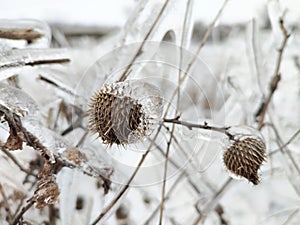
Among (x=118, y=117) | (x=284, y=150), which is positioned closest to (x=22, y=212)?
(x=118, y=117)

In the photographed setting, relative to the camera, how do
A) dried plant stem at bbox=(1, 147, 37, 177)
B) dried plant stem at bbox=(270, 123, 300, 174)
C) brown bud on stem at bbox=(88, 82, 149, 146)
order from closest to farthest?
brown bud on stem at bbox=(88, 82, 149, 146)
dried plant stem at bbox=(1, 147, 37, 177)
dried plant stem at bbox=(270, 123, 300, 174)

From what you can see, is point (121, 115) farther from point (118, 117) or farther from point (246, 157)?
point (246, 157)

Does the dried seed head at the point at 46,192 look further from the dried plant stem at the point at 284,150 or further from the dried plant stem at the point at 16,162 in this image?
the dried plant stem at the point at 284,150

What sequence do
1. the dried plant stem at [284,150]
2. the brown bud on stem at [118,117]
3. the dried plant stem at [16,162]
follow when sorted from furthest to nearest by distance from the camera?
1. the dried plant stem at [284,150]
2. the dried plant stem at [16,162]
3. the brown bud on stem at [118,117]

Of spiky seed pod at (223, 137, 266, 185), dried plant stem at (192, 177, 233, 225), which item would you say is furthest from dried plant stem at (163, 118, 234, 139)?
dried plant stem at (192, 177, 233, 225)

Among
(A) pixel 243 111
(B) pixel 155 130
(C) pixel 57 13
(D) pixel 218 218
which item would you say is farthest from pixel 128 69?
(C) pixel 57 13

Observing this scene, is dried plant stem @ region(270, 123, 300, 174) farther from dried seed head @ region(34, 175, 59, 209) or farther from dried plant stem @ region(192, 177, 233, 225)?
dried seed head @ region(34, 175, 59, 209)

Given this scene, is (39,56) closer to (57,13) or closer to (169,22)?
(169,22)

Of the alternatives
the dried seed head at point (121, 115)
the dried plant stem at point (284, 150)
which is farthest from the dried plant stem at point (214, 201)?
the dried seed head at point (121, 115)
